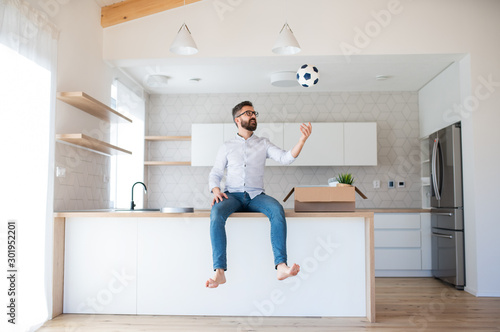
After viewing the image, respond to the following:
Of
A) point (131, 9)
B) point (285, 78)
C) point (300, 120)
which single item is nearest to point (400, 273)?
point (300, 120)

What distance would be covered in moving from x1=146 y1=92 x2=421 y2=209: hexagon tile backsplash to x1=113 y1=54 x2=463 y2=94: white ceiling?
16cm

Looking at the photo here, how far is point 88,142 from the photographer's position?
3.89 m

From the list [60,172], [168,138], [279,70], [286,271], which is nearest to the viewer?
[286,271]

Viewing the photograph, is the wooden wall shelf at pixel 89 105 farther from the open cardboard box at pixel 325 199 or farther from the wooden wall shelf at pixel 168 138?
the open cardboard box at pixel 325 199

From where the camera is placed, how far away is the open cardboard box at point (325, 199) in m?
3.38

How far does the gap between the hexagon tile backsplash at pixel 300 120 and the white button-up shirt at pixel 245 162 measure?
9.31ft

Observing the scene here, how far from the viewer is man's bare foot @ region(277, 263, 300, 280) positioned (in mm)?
2875

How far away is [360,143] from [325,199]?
2.85 meters

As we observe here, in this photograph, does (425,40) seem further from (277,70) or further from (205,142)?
(205,142)

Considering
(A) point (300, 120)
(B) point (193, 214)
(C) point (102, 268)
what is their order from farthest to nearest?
1. (A) point (300, 120)
2. (C) point (102, 268)
3. (B) point (193, 214)

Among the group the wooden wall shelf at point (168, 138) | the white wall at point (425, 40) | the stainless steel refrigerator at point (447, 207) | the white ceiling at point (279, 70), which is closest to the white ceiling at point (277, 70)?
the white ceiling at point (279, 70)

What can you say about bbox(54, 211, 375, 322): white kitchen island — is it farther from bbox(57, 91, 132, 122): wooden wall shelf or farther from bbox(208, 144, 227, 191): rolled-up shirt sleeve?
bbox(57, 91, 132, 122): wooden wall shelf

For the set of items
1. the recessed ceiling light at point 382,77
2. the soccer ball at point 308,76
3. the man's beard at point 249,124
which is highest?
the recessed ceiling light at point 382,77

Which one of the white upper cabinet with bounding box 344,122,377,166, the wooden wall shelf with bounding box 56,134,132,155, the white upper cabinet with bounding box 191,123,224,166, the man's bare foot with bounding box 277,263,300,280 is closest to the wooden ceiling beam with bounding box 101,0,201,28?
the wooden wall shelf with bounding box 56,134,132,155
